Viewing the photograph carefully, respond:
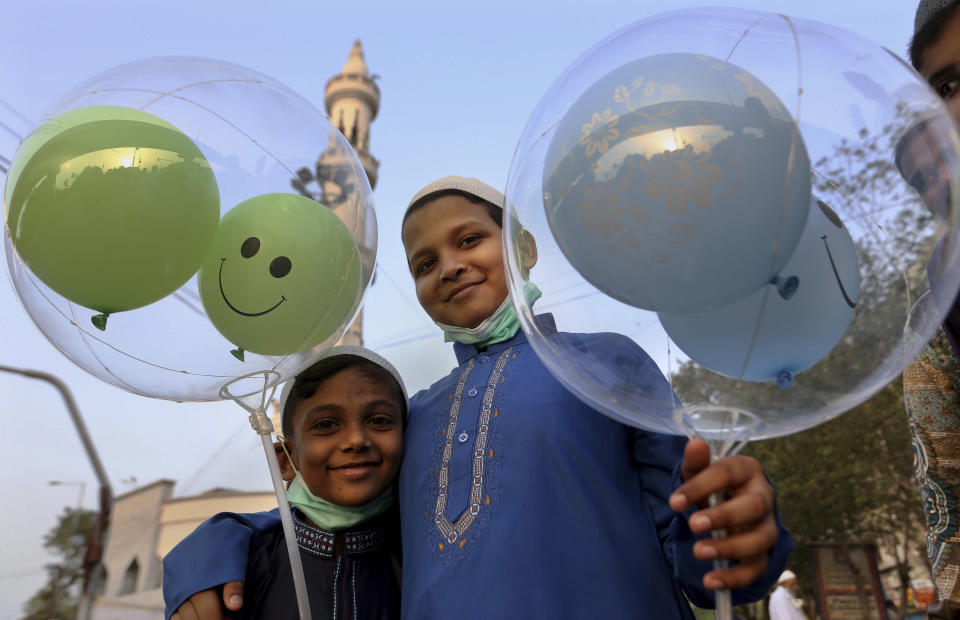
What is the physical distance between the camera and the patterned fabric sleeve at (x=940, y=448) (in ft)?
5.37

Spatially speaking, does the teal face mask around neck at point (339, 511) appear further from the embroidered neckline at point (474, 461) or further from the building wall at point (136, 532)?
the building wall at point (136, 532)

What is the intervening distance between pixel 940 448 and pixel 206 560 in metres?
1.81

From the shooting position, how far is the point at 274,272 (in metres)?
1.53

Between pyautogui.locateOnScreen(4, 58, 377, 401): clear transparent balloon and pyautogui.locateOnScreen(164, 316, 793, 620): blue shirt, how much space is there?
0.46m

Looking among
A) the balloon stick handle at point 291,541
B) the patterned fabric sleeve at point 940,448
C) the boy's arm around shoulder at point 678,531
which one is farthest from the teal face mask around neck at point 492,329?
the patterned fabric sleeve at point 940,448

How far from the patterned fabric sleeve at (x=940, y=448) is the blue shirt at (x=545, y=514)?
2.25ft

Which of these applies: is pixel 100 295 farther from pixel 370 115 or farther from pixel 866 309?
pixel 370 115

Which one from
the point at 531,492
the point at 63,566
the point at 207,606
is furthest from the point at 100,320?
the point at 63,566

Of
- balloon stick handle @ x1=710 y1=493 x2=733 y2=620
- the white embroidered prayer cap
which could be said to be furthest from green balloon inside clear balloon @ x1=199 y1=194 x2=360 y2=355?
balloon stick handle @ x1=710 y1=493 x2=733 y2=620

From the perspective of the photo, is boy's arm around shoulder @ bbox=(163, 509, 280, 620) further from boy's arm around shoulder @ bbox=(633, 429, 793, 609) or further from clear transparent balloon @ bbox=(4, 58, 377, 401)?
boy's arm around shoulder @ bbox=(633, 429, 793, 609)

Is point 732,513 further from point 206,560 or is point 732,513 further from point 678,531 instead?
point 206,560

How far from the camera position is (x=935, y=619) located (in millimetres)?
1674

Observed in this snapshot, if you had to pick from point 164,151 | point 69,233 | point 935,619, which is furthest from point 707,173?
point 935,619

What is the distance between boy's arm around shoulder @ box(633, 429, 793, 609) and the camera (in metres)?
1.15
